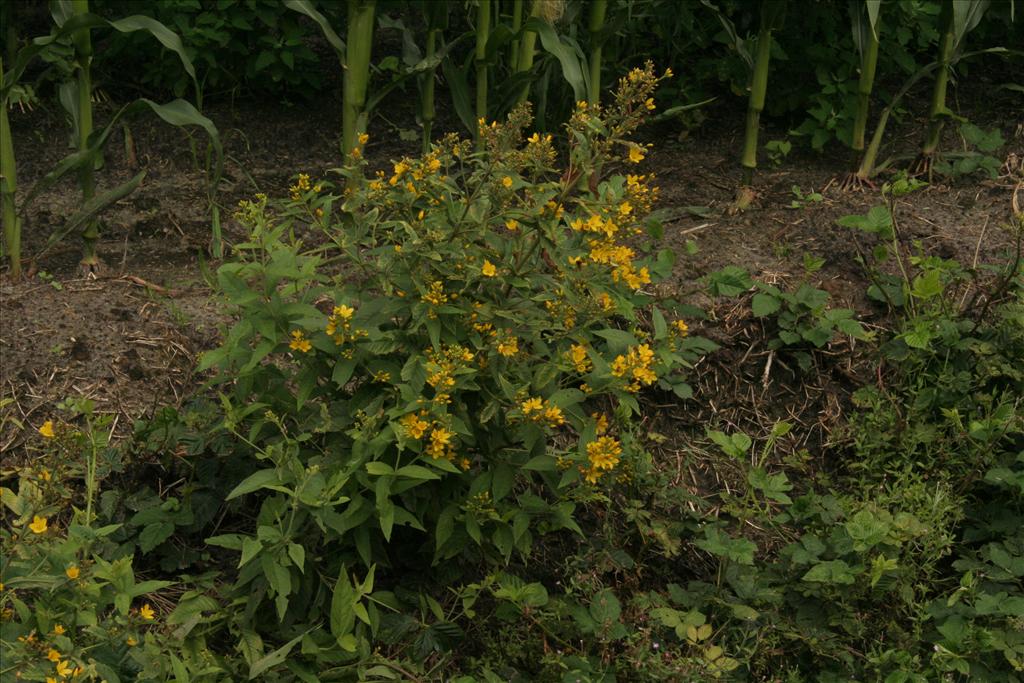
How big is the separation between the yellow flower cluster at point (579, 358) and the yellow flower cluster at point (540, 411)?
0.36 feet

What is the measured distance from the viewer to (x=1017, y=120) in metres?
4.76

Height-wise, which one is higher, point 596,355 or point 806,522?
point 596,355

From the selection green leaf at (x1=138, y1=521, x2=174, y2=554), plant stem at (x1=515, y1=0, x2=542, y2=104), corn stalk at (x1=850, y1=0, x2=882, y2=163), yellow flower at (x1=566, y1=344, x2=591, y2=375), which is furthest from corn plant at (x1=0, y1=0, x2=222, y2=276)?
corn stalk at (x1=850, y1=0, x2=882, y2=163)

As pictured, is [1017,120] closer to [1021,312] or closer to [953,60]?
[953,60]

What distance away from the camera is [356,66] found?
400 cm

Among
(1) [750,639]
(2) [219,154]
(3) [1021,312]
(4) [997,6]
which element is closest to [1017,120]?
(4) [997,6]

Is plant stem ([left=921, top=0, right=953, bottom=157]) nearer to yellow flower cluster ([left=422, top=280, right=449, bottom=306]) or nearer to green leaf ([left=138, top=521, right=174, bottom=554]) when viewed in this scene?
yellow flower cluster ([left=422, top=280, right=449, bottom=306])

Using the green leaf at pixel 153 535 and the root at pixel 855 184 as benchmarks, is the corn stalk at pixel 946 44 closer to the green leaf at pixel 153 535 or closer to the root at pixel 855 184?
the root at pixel 855 184

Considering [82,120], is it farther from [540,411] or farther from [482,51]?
[540,411]

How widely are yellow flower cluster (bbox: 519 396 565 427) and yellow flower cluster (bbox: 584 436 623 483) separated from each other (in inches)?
3.9

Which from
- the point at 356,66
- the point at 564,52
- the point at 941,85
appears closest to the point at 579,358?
the point at 564,52

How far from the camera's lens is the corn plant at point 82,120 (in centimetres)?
366

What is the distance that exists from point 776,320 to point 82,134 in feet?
7.41

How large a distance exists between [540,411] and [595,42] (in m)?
1.91
